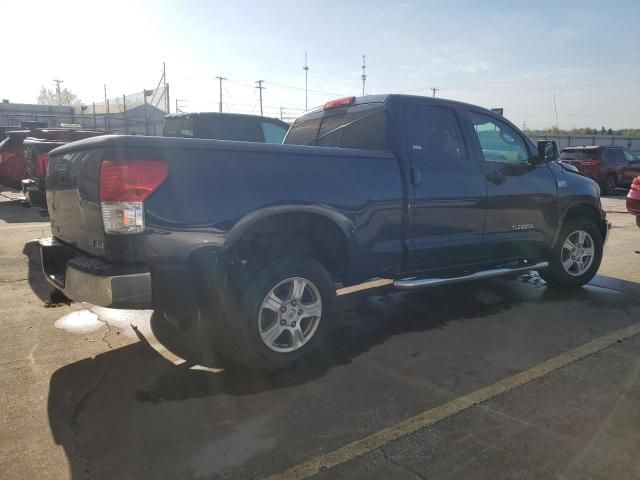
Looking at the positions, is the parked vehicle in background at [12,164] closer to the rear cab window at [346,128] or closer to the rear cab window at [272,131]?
the rear cab window at [272,131]

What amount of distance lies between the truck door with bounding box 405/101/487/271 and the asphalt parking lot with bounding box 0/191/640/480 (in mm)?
699

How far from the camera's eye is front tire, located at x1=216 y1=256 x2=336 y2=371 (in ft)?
11.6

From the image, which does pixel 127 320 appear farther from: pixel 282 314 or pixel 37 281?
pixel 282 314

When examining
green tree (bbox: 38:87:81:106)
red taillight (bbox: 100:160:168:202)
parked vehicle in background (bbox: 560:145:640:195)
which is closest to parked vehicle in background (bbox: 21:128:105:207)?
red taillight (bbox: 100:160:168:202)

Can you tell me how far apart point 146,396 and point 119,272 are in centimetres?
87

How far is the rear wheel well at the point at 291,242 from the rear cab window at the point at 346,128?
39.9 inches

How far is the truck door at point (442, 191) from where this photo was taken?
177 inches

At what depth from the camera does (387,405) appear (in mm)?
3270

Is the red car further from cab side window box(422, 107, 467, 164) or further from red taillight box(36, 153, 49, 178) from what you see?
red taillight box(36, 153, 49, 178)

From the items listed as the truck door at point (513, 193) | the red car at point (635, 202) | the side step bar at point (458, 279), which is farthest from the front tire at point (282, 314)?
the red car at point (635, 202)

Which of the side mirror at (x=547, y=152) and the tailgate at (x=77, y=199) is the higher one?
the side mirror at (x=547, y=152)

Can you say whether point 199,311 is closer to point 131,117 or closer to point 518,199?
point 518,199

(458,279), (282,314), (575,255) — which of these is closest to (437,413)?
(282,314)

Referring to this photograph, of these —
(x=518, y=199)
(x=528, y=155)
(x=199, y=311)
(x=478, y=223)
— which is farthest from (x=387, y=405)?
(x=528, y=155)
